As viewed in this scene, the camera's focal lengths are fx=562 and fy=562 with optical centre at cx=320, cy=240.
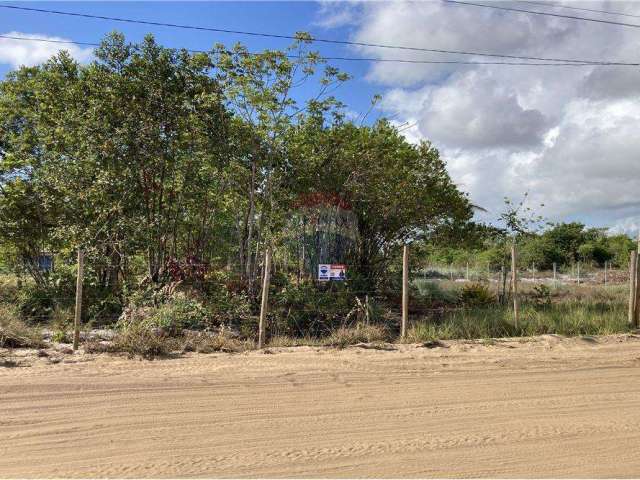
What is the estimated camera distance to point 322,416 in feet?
18.9

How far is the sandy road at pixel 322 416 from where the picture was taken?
15.0 feet

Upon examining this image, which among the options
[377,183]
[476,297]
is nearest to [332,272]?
[377,183]

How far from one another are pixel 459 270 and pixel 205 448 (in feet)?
86.2

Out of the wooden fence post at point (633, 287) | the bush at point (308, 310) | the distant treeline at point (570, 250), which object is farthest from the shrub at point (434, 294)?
A: the distant treeline at point (570, 250)

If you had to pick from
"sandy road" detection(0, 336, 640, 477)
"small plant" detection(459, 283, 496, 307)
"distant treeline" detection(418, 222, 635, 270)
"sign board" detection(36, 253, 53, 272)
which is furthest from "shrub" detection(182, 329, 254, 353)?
"distant treeline" detection(418, 222, 635, 270)

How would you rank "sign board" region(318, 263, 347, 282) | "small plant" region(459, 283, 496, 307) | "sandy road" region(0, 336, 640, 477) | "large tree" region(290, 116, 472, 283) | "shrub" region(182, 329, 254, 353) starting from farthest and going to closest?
1. "small plant" region(459, 283, 496, 307)
2. "large tree" region(290, 116, 472, 283)
3. "sign board" region(318, 263, 347, 282)
4. "shrub" region(182, 329, 254, 353)
5. "sandy road" region(0, 336, 640, 477)

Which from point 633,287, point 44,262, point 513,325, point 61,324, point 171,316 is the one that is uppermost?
point 44,262

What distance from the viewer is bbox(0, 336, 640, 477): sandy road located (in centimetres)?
456

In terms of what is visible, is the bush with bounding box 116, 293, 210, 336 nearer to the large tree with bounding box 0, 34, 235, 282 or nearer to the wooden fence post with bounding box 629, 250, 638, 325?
the large tree with bounding box 0, 34, 235, 282

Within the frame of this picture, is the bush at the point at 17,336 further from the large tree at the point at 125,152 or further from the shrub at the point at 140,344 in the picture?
the large tree at the point at 125,152

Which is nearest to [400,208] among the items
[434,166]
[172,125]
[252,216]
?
[434,166]

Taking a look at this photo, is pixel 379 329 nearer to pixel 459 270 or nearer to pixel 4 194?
pixel 4 194

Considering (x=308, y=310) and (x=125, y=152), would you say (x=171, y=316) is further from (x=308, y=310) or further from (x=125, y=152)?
(x=125, y=152)

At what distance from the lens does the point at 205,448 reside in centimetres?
482
